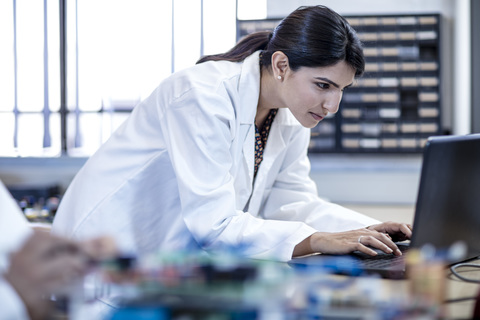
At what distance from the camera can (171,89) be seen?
1505 mm

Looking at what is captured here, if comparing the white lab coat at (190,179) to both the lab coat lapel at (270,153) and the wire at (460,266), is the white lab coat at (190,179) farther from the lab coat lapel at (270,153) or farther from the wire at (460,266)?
the wire at (460,266)

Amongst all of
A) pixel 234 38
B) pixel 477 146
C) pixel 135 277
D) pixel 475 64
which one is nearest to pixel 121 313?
pixel 135 277

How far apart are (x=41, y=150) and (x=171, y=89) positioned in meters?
2.79

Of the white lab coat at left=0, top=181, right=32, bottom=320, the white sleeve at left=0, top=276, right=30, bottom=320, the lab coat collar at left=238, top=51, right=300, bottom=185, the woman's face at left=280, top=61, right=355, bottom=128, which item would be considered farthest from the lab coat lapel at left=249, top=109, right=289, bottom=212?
the white sleeve at left=0, top=276, right=30, bottom=320

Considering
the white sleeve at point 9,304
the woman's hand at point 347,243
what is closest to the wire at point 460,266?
the woman's hand at point 347,243

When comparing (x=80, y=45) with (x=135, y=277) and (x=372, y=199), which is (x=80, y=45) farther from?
(x=135, y=277)

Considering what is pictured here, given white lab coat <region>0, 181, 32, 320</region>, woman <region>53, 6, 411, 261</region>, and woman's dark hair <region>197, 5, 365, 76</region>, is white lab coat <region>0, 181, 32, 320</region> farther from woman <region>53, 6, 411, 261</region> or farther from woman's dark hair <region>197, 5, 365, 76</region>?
woman's dark hair <region>197, 5, 365, 76</region>

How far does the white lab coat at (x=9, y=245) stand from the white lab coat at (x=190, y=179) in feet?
2.26

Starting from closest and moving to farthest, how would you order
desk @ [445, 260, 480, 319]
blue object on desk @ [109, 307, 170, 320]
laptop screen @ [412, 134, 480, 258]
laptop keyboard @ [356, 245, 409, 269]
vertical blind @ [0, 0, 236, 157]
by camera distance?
blue object on desk @ [109, 307, 170, 320] < desk @ [445, 260, 480, 319] < laptop screen @ [412, 134, 480, 258] < laptop keyboard @ [356, 245, 409, 269] < vertical blind @ [0, 0, 236, 157]

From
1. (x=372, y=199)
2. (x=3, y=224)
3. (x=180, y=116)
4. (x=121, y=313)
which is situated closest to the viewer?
(x=121, y=313)

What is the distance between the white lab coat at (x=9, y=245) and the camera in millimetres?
542

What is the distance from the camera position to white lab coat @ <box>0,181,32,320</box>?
1.78 feet

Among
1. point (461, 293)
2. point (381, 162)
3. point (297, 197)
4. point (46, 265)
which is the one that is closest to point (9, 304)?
point (46, 265)

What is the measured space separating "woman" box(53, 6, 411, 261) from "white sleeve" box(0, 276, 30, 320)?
2.56 feet
